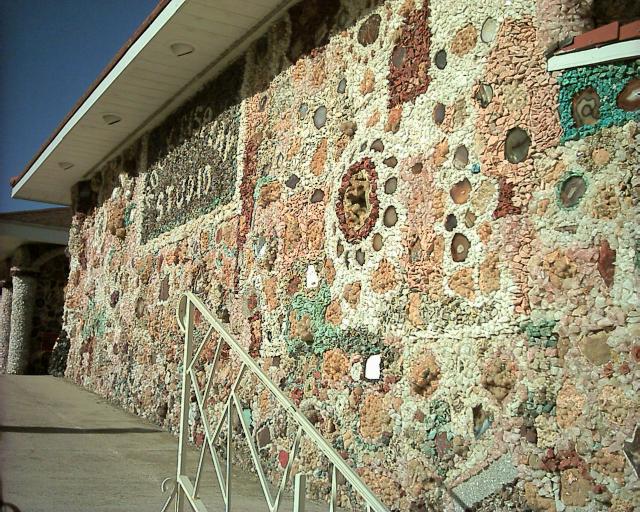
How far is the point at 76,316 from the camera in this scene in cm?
1104

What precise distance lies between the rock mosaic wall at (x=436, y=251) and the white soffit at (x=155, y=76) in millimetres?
243

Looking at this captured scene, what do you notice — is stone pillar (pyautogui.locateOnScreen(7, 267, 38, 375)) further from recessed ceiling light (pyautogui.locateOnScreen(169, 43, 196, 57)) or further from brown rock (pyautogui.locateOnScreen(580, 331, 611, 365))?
brown rock (pyautogui.locateOnScreen(580, 331, 611, 365))

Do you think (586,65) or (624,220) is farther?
(586,65)

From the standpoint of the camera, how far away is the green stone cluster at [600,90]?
142 inches

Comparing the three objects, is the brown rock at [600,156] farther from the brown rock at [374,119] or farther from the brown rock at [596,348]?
the brown rock at [374,119]

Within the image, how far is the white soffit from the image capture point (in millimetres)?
6316

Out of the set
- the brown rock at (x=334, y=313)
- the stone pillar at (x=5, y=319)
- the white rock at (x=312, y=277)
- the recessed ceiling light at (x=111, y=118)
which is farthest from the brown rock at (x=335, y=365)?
the stone pillar at (x=5, y=319)

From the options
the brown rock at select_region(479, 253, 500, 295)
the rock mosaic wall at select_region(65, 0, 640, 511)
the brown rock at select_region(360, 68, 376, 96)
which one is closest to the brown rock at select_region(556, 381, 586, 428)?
the rock mosaic wall at select_region(65, 0, 640, 511)

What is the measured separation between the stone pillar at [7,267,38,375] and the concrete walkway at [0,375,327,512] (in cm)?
Answer: 648

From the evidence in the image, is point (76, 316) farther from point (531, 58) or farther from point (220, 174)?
point (531, 58)

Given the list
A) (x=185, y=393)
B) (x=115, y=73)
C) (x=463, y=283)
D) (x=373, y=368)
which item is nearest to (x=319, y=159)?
(x=373, y=368)

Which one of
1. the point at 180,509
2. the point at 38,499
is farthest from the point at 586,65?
the point at 38,499

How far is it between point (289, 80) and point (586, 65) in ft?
8.96

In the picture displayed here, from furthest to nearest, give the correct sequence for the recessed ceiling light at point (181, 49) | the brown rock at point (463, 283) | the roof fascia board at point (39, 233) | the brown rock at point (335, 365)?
the roof fascia board at point (39, 233) → the recessed ceiling light at point (181, 49) → the brown rock at point (335, 365) → the brown rock at point (463, 283)
